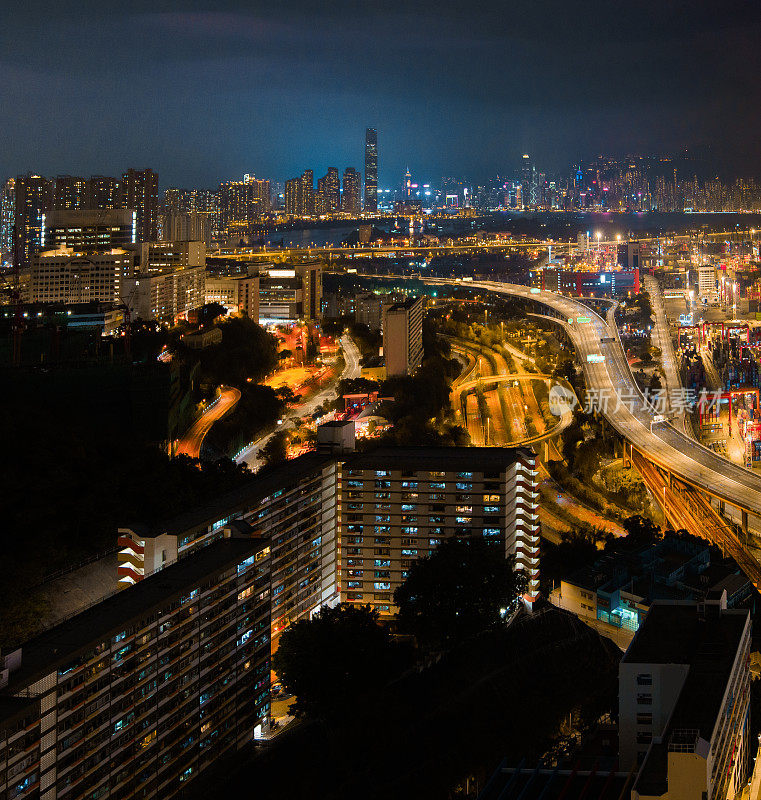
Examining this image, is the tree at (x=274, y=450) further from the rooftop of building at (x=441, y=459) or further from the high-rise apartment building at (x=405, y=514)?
the high-rise apartment building at (x=405, y=514)

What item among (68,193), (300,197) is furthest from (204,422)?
(300,197)

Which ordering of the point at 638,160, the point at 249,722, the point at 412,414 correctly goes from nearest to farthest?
the point at 249,722
the point at 412,414
the point at 638,160

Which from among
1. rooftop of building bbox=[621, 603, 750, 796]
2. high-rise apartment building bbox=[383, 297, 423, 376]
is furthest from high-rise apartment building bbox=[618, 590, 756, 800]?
high-rise apartment building bbox=[383, 297, 423, 376]

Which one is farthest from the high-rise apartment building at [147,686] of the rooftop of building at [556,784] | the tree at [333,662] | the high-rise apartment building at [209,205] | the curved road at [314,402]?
the high-rise apartment building at [209,205]

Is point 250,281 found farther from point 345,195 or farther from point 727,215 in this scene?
point 727,215

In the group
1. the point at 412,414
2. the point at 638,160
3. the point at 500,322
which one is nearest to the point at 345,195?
the point at 638,160

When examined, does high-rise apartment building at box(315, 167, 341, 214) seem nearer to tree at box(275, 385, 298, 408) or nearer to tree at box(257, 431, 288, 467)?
tree at box(275, 385, 298, 408)
